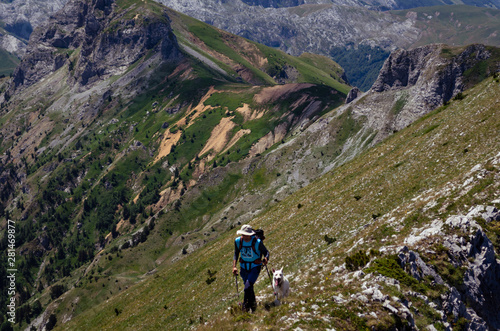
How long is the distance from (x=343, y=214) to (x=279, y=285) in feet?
62.0

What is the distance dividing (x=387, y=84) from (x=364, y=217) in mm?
116816

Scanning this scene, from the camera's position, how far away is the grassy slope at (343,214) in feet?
74.0

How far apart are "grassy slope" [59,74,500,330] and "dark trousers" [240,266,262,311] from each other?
47.3 inches

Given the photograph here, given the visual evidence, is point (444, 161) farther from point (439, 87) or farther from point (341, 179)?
point (439, 87)

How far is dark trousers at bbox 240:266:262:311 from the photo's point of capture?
15727 millimetres

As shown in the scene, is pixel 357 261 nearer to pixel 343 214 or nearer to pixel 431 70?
pixel 343 214

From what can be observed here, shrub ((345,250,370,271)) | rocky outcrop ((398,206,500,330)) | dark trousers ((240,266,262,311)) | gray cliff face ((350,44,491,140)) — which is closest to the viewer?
rocky outcrop ((398,206,500,330))

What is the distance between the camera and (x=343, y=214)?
3306 centimetres

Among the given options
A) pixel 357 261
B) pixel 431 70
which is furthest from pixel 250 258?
pixel 431 70

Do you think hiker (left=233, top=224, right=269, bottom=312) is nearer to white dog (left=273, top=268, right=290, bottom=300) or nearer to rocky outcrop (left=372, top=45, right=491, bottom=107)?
white dog (left=273, top=268, right=290, bottom=300)

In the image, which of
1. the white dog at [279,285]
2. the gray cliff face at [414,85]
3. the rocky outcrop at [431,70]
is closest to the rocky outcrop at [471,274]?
the white dog at [279,285]

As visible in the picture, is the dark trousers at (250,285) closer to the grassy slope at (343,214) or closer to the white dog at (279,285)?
the white dog at (279,285)

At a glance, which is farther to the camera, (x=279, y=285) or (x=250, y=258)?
(x=279, y=285)

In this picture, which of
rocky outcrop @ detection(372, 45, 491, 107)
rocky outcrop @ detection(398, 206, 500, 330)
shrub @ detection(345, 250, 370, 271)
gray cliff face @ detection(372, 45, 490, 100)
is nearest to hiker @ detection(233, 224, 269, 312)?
shrub @ detection(345, 250, 370, 271)
